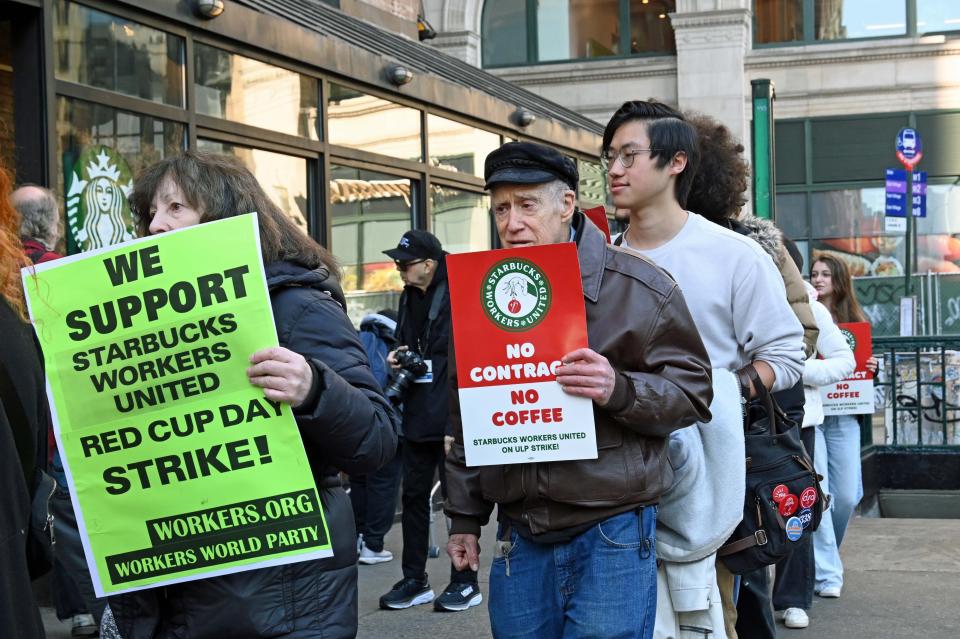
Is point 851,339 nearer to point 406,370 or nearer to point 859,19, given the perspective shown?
point 406,370

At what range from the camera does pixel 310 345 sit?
306 cm

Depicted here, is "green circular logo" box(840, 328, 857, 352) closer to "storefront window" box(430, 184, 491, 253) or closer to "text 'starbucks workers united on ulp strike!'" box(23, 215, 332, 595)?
"storefront window" box(430, 184, 491, 253)

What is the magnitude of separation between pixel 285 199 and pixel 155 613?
726cm

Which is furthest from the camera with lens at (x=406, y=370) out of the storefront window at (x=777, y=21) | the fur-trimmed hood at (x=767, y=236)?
the storefront window at (x=777, y=21)

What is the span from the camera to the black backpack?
403 cm

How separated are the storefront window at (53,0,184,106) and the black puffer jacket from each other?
16.3 ft

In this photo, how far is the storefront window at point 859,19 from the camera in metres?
27.3

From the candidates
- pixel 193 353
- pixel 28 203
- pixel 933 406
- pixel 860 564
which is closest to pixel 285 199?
pixel 28 203

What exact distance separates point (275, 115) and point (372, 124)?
4.66 feet

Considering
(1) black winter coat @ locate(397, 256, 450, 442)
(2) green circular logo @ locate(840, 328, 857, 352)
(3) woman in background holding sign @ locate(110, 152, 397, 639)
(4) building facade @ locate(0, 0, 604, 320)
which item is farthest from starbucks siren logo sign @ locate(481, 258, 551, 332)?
(2) green circular logo @ locate(840, 328, 857, 352)

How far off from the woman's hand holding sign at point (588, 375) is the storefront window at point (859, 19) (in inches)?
1012

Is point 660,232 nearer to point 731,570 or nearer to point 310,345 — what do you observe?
point 731,570

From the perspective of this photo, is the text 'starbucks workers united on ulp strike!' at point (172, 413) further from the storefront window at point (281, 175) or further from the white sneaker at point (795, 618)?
the storefront window at point (281, 175)

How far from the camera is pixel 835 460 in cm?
757
